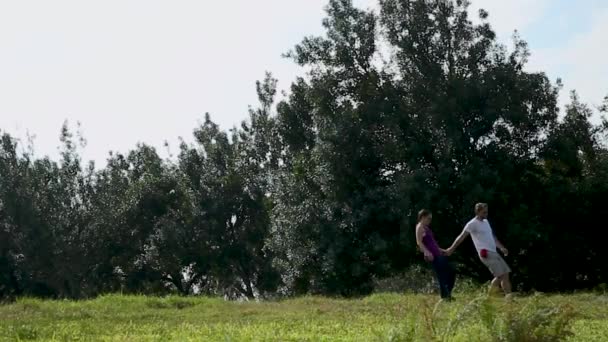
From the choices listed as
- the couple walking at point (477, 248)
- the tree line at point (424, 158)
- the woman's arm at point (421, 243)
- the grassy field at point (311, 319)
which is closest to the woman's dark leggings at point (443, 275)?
the couple walking at point (477, 248)

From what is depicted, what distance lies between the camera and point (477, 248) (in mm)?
13695

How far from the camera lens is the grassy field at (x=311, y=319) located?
276 inches

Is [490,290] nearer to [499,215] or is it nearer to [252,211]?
[499,215]

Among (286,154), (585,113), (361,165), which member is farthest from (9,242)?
(585,113)

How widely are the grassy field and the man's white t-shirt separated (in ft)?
3.65

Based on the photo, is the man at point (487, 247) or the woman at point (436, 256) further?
the woman at point (436, 256)

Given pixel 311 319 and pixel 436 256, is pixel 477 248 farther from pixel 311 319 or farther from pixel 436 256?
pixel 311 319

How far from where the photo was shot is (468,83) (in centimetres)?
2998

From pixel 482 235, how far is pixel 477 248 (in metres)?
0.27

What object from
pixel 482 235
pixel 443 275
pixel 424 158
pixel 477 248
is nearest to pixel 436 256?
pixel 443 275

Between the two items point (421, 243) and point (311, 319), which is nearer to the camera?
point (311, 319)

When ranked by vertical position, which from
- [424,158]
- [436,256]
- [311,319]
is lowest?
[311,319]

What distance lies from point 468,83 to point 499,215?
4714 mm

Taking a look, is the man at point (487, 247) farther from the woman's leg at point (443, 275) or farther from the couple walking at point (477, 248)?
the woman's leg at point (443, 275)
